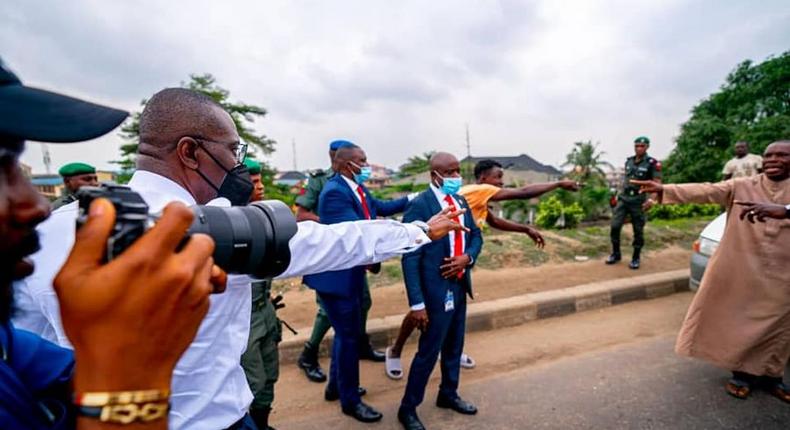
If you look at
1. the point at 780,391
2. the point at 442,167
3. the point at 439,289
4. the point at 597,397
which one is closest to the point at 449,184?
the point at 442,167

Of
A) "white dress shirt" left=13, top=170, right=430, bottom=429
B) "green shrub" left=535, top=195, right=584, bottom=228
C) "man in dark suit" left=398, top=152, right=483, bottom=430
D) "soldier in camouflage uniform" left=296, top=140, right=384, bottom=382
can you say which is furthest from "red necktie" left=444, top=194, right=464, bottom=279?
"green shrub" left=535, top=195, right=584, bottom=228

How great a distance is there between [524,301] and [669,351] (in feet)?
4.59

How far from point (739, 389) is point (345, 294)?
2.91 m

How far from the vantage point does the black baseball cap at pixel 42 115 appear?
0.60 m

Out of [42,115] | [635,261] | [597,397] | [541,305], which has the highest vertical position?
[42,115]

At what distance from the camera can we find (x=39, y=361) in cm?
85

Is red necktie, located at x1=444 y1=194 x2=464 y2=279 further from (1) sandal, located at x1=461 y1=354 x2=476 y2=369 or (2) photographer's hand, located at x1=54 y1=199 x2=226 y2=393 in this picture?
(2) photographer's hand, located at x1=54 y1=199 x2=226 y2=393

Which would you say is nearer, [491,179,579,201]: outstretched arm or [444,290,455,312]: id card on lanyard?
[444,290,455,312]: id card on lanyard

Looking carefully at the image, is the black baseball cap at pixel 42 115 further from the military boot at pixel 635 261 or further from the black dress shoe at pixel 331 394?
the military boot at pixel 635 261

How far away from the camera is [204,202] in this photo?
1.47m

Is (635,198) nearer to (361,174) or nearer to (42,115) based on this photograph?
(361,174)

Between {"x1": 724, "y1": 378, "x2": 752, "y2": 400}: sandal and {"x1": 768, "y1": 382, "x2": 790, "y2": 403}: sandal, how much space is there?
0.47ft

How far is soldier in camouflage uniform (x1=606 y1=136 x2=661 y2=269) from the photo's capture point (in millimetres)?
6215

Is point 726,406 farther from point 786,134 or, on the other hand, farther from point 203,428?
point 786,134
